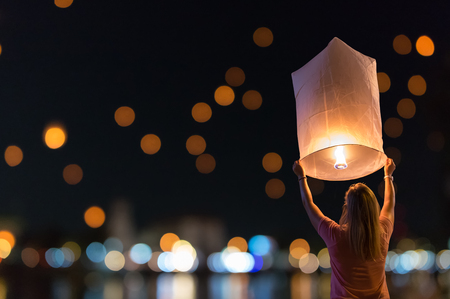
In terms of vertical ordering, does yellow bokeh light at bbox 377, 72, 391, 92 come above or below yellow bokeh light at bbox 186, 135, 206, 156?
below

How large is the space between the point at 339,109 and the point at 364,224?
83 cm

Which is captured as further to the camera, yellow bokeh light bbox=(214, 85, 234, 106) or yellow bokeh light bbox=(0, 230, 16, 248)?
yellow bokeh light bbox=(0, 230, 16, 248)

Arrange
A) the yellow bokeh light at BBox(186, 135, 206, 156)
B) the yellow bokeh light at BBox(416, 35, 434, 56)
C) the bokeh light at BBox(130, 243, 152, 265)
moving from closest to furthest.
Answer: the yellow bokeh light at BBox(416, 35, 434, 56), the yellow bokeh light at BBox(186, 135, 206, 156), the bokeh light at BBox(130, 243, 152, 265)

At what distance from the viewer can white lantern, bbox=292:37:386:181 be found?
290 centimetres

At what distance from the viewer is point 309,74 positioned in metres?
3.17

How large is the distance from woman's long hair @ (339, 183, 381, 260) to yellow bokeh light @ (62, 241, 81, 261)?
78546 millimetres

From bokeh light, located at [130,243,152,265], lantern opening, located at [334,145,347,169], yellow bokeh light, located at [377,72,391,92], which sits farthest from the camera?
bokeh light, located at [130,243,152,265]

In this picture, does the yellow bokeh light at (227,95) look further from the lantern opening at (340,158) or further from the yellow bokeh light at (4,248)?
the yellow bokeh light at (4,248)

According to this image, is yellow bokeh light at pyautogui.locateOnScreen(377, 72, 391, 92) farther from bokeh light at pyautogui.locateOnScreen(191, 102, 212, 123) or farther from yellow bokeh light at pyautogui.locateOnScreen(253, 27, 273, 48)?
bokeh light at pyautogui.locateOnScreen(191, 102, 212, 123)

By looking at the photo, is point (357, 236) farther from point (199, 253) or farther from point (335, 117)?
point (199, 253)

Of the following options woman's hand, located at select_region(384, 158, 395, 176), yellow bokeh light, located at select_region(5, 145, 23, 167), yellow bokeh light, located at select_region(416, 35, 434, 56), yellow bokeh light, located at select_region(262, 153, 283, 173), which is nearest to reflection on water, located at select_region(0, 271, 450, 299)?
yellow bokeh light, located at select_region(416, 35, 434, 56)

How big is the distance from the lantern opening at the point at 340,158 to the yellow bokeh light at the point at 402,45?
4.85 metres

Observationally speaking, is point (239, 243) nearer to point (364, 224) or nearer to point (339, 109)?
point (339, 109)

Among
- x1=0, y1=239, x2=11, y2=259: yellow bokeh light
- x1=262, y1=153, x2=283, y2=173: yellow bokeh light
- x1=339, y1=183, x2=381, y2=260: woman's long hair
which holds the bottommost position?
x1=339, y1=183, x2=381, y2=260: woman's long hair
